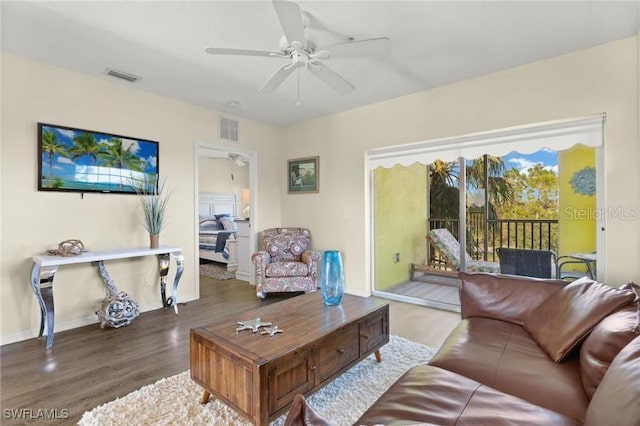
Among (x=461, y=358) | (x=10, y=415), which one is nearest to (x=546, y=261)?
(x=461, y=358)

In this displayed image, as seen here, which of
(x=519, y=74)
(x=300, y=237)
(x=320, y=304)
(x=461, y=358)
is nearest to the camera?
(x=461, y=358)

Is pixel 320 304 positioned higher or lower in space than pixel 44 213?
lower

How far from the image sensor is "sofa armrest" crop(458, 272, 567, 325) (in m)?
2.01

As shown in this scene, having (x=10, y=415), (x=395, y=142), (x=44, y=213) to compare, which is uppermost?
(x=395, y=142)

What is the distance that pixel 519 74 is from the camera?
10.3 feet

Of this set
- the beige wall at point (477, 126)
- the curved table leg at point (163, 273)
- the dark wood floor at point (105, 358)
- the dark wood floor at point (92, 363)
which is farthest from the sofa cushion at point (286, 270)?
the curved table leg at point (163, 273)

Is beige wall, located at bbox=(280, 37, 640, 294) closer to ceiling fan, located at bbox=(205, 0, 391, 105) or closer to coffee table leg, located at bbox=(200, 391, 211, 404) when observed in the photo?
ceiling fan, located at bbox=(205, 0, 391, 105)

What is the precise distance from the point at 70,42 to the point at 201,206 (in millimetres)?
5594

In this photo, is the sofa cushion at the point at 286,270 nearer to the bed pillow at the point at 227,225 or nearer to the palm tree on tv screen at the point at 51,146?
the palm tree on tv screen at the point at 51,146

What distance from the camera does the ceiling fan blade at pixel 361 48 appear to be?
209 cm

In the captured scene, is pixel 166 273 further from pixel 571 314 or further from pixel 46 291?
pixel 571 314

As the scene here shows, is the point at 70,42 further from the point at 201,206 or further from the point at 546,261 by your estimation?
the point at 201,206

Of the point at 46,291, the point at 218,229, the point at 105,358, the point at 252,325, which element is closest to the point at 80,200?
the point at 46,291

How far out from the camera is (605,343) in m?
1.28
